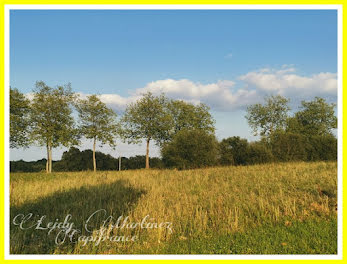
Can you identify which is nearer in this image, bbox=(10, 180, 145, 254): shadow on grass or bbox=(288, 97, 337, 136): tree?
bbox=(10, 180, 145, 254): shadow on grass

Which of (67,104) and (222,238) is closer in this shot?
(222,238)

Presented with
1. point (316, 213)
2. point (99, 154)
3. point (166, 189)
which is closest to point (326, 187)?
point (316, 213)

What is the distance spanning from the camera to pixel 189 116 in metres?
49.9

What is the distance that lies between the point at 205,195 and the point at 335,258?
662 cm

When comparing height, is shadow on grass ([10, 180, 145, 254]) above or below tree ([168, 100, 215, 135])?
below

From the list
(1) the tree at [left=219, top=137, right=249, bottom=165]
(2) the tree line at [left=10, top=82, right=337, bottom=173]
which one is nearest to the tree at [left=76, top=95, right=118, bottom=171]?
(2) the tree line at [left=10, top=82, right=337, bottom=173]

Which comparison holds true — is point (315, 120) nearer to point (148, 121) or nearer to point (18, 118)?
point (148, 121)

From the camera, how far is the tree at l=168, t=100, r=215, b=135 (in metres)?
49.6

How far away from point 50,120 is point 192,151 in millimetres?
22009

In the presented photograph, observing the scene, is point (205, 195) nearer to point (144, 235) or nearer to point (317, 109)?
point (144, 235)

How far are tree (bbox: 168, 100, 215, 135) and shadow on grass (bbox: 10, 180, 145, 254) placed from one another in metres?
35.0

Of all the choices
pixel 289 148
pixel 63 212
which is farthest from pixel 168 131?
pixel 63 212

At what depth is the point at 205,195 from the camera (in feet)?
39.0

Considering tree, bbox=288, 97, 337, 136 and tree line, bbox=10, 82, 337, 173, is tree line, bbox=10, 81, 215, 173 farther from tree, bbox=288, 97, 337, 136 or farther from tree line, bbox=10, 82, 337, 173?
tree, bbox=288, 97, 337, 136
